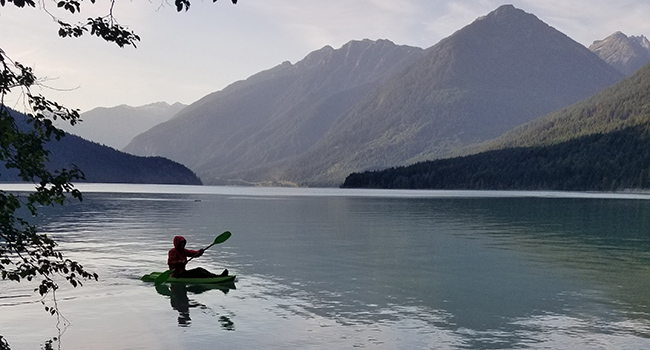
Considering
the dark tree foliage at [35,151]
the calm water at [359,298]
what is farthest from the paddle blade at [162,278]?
the dark tree foliage at [35,151]

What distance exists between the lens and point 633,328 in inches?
930

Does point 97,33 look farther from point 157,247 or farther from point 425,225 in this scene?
point 425,225

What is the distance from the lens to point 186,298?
100 feet

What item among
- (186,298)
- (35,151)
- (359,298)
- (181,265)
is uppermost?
(35,151)

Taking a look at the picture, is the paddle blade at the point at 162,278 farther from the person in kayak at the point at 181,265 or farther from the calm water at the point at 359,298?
the person in kayak at the point at 181,265

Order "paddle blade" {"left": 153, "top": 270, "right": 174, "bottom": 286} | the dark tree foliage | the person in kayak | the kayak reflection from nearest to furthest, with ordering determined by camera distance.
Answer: the dark tree foliage, the kayak reflection, "paddle blade" {"left": 153, "top": 270, "right": 174, "bottom": 286}, the person in kayak

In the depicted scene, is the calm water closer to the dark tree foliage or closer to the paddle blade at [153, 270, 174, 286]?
the paddle blade at [153, 270, 174, 286]

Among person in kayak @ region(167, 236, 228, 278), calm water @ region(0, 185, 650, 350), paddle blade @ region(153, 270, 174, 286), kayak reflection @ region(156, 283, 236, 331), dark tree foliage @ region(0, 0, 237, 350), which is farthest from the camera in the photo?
person in kayak @ region(167, 236, 228, 278)

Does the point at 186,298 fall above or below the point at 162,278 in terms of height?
below

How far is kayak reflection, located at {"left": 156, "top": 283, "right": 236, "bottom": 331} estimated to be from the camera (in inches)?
982

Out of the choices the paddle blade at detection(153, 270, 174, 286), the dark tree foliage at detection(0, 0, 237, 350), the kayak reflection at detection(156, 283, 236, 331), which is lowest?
the kayak reflection at detection(156, 283, 236, 331)

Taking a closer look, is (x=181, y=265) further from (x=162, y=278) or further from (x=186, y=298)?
(x=186, y=298)

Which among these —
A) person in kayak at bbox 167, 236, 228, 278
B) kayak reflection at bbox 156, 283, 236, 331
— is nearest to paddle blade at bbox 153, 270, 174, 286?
kayak reflection at bbox 156, 283, 236, 331

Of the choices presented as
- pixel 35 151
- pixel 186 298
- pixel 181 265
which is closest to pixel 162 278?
pixel 181 265
